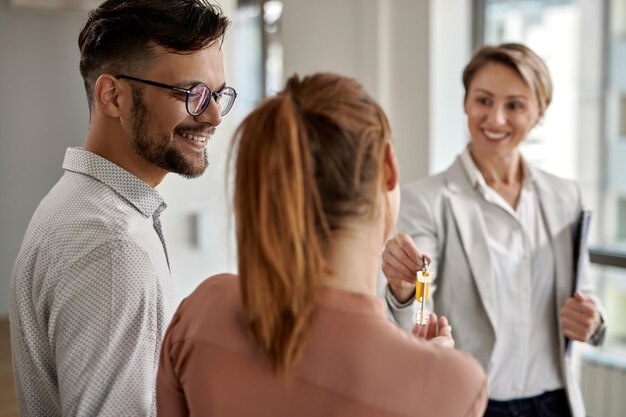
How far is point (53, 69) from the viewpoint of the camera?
501cm

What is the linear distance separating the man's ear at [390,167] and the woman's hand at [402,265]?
619mm

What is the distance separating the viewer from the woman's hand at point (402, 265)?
64.9 inches

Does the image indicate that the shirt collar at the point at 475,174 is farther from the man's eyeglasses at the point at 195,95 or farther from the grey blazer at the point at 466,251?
the man's eyeglasses at the point at 195,95

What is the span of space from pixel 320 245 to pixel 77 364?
18.8 inches

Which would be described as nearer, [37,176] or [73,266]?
[73,266]

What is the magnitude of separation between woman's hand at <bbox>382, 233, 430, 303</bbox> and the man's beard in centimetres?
53

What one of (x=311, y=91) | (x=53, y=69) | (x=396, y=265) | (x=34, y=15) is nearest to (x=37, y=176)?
(x=53, y=69)

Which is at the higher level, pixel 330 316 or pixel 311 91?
pixel 311 91

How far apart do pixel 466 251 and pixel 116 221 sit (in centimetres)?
115

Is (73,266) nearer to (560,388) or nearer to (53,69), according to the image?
(560,388)

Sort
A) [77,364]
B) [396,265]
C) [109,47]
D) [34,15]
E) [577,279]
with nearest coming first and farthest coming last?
[77,364] < [109,47] < [396,265] < [577,279] < [34,15]

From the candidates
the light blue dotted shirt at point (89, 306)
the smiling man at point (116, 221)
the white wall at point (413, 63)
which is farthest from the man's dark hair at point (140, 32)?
the white wall at point (413, 63)

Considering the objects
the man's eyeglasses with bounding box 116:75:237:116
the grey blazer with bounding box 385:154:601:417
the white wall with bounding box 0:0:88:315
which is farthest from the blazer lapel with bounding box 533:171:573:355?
the white wall with bounding box 0:0:88:315

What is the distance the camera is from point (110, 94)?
135cm
